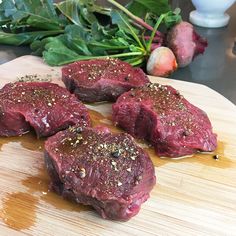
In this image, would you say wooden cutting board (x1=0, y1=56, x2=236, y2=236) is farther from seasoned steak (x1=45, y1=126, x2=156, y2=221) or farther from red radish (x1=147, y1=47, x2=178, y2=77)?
red radish (x1=147, y1=47, x2=178, y2=77)

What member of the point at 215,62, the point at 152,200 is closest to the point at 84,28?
the point at 215,62

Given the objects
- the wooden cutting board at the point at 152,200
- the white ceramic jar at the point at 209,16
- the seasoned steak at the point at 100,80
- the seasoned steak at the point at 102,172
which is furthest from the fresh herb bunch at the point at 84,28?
the seasoned steak at the point at 102,172

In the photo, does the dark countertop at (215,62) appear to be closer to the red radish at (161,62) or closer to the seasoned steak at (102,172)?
the red radish at (161,62)

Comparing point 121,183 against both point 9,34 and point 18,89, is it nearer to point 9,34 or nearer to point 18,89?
point 18,89

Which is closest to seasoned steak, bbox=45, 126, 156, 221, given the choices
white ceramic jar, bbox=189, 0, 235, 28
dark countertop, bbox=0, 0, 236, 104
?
dark countertop, bbox=0, 0, 236, 104

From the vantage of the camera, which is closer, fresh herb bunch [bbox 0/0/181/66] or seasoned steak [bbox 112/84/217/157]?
seasoned steak [bbox 112/84/217/157]

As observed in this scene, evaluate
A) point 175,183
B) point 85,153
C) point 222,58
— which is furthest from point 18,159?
point 222,58

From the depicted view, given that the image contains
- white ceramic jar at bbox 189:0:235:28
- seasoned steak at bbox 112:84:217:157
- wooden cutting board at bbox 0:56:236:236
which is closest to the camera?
wooden cutting board at bbox 0:56:236:236
